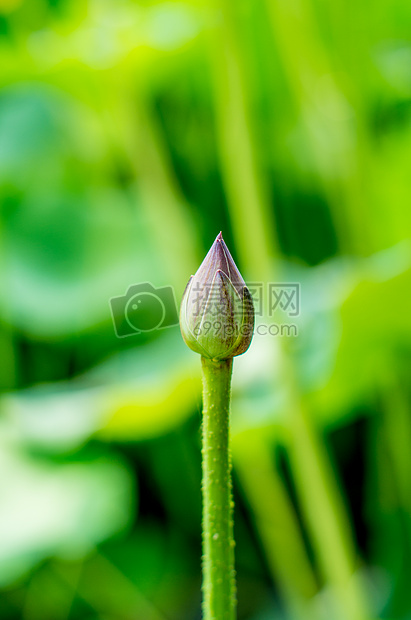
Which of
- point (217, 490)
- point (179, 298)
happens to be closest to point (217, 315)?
point (217, 490)

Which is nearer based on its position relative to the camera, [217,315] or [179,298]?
[217,315]

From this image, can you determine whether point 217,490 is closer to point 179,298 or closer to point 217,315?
point 217,315

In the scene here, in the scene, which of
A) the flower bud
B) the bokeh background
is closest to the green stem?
the flower bud

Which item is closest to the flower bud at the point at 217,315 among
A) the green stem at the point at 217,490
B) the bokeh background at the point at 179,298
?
the green stem at the point at 217,490

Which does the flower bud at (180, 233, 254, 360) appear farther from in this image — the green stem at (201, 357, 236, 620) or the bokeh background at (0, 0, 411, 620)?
the bokeh background at (0, 0, 411, 620)

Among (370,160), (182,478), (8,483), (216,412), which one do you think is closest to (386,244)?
(370,160)

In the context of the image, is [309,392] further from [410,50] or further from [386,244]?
[410,50]
